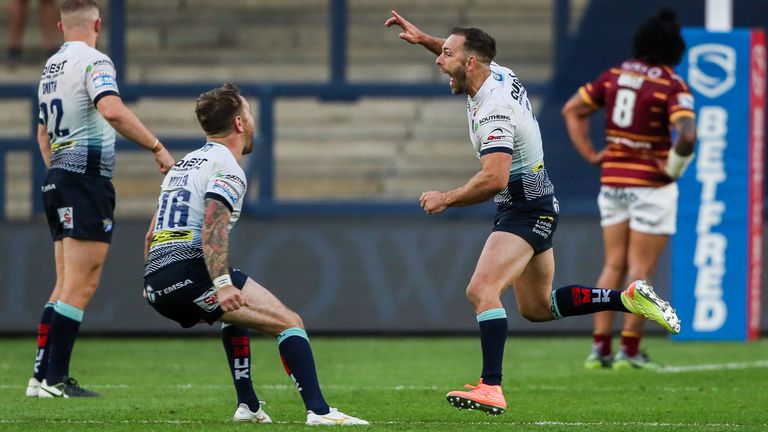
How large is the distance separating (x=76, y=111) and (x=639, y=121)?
3.79m

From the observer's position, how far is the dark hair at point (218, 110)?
618 centimetres

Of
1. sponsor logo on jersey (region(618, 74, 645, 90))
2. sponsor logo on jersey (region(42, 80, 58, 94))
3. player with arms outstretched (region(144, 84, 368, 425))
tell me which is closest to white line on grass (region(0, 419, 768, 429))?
player with arms outstretched (region(144, 84, 368, 425))

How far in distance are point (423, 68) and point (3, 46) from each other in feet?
15.5

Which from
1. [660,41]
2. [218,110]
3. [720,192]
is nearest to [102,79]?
[218,110]

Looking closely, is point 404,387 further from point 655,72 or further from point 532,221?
point 655,72

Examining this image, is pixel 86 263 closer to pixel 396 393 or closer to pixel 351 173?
pixel 396 393

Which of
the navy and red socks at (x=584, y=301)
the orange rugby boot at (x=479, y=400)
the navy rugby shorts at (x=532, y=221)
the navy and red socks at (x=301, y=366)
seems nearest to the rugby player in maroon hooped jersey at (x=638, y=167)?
the navy and red socks at (x=584, y=301)

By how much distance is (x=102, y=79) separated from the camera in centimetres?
764

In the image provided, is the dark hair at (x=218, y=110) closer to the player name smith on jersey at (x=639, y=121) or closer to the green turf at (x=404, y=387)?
the green turf at (x=404, y=387)

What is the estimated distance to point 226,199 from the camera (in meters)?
5.89

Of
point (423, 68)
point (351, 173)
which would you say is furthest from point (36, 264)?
point (423, 68)

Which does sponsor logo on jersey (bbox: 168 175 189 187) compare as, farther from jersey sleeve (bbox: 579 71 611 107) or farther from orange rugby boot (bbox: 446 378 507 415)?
jersey sleeve (bbox: 579 71 611 107)

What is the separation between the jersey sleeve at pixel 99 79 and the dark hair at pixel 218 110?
1523mm

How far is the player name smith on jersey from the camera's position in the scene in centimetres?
923
